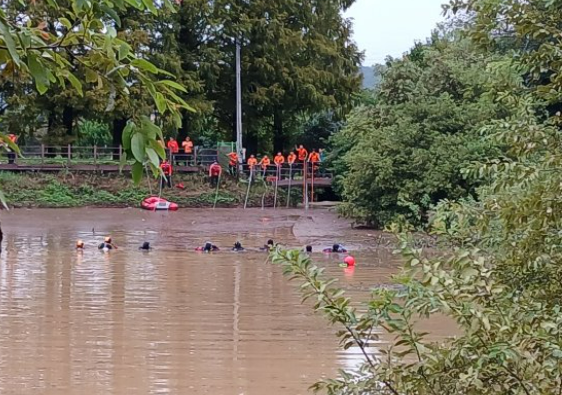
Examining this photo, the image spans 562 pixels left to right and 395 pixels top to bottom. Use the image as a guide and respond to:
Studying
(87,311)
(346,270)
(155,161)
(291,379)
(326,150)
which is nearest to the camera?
(155,161)

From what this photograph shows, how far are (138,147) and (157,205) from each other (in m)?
31.0

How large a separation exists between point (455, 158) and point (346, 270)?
24.5ft

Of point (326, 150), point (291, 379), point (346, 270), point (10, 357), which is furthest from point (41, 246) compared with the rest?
point (326, 150)

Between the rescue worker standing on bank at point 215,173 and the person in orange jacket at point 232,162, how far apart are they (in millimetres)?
640

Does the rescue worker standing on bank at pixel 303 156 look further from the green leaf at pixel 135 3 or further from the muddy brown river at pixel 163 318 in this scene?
the green leaf at pixel 135 3

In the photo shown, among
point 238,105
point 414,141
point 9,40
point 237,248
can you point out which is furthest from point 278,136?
point 9,40

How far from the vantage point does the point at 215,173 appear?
118 ft

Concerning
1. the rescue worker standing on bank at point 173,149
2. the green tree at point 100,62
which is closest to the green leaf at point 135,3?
the green tree at point 100,62

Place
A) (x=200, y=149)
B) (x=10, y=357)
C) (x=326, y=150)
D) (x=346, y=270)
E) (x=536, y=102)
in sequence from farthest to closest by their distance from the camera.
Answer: (x=326, y=150)
(x=200, y=149)
(x=346, y=270)
(x=10, y=357)
(x=536, y=102)

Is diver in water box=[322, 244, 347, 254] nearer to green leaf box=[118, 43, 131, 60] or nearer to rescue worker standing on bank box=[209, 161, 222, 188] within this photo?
rescue worker standing on bank box=[209, 161, 222, 188]

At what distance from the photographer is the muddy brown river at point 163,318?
8867 millimetres

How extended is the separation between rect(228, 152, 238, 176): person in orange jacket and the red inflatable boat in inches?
158

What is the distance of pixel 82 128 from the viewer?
42.2 metres

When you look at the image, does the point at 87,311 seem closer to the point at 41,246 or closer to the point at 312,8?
the point at 41,246
